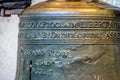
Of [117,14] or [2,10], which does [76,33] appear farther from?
[2,10]

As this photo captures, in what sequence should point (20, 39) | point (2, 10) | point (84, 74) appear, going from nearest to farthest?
1. point (84, 74)
2. point (20, 39)
3. point (2, 10)

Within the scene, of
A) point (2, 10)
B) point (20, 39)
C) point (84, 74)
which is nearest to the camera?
point (84, 74)

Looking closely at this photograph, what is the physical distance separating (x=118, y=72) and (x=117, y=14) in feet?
0.58

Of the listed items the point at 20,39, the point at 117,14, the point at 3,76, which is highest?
the point at 117,14

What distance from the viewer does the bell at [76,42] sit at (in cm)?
107

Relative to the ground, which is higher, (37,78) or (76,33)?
(76,33)

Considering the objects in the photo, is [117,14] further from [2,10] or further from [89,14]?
[2,10]

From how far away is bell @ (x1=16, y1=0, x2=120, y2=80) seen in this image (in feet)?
3.51

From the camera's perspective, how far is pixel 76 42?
3.51 ft

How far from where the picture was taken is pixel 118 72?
109 cm

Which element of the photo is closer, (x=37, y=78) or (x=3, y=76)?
(x=37, y=78)

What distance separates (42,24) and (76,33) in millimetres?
108

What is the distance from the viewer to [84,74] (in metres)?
1.07

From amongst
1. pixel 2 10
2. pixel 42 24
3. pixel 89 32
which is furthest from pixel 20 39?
pixel 2 10
